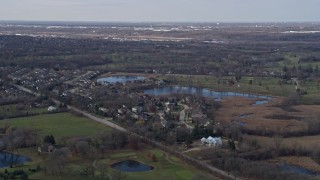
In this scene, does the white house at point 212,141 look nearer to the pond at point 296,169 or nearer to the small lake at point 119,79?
the pond at point 296,169

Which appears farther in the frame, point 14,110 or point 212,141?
point 14,110

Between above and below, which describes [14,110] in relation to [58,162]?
below


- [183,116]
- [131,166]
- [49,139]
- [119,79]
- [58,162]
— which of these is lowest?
[119,79]

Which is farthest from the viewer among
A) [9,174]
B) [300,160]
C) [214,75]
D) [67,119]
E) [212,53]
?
[212,53]

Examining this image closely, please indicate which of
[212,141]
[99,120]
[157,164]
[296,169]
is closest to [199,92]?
[99,120]

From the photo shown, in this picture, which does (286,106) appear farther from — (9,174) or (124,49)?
(124,49)

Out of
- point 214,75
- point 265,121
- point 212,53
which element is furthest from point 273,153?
point 212,53

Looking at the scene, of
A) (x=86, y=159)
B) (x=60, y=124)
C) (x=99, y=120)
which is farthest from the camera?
(x=99, y=120)

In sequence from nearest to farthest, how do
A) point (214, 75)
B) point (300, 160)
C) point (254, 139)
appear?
point (300, 160), point (254, 139), point (214, 75)

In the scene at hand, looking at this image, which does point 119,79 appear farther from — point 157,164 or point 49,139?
point 157,164
